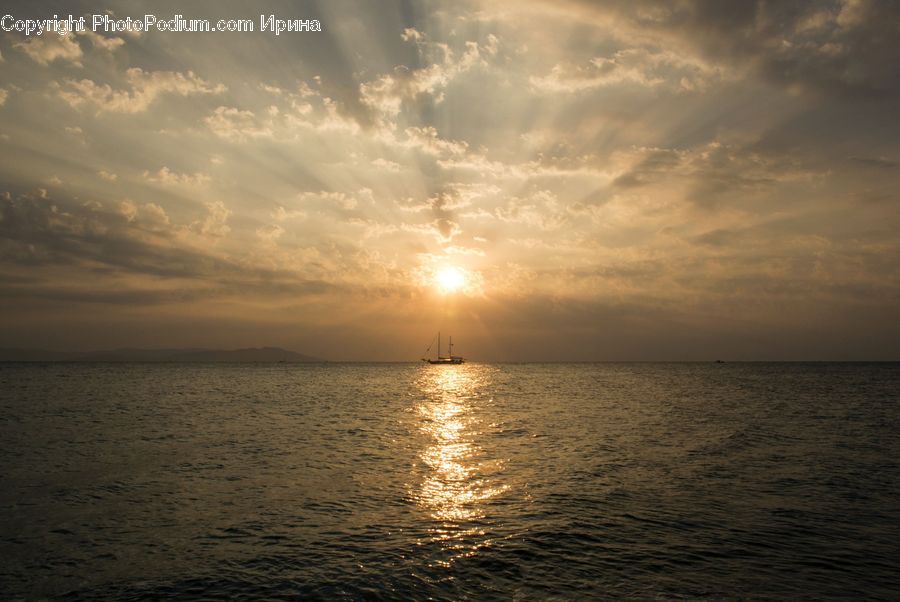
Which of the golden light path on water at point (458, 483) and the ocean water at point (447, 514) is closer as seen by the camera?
the ocean water at point (447, 514)

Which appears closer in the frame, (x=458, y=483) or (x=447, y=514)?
(x=447, y=514)

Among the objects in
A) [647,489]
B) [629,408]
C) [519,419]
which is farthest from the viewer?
[629,408]

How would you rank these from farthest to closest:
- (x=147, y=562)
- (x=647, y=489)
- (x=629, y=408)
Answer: (x=629, y=408) < (x=647, y=489) < (x=147, y=562)

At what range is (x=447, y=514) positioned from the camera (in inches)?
955

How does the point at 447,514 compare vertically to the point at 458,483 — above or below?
above

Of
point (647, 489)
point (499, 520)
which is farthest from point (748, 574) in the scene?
point (647, 489)

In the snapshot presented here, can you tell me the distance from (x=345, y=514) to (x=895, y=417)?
7692 cm

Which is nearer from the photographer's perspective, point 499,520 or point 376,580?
point 376,580

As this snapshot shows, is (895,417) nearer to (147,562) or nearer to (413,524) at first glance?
(413,524)

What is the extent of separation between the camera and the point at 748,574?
17484 mm

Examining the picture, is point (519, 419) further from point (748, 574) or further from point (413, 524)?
point (748, 574)

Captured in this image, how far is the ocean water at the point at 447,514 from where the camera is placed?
55.1 feet

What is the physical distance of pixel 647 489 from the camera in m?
29.3

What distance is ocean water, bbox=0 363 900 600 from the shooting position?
55.1 feet
